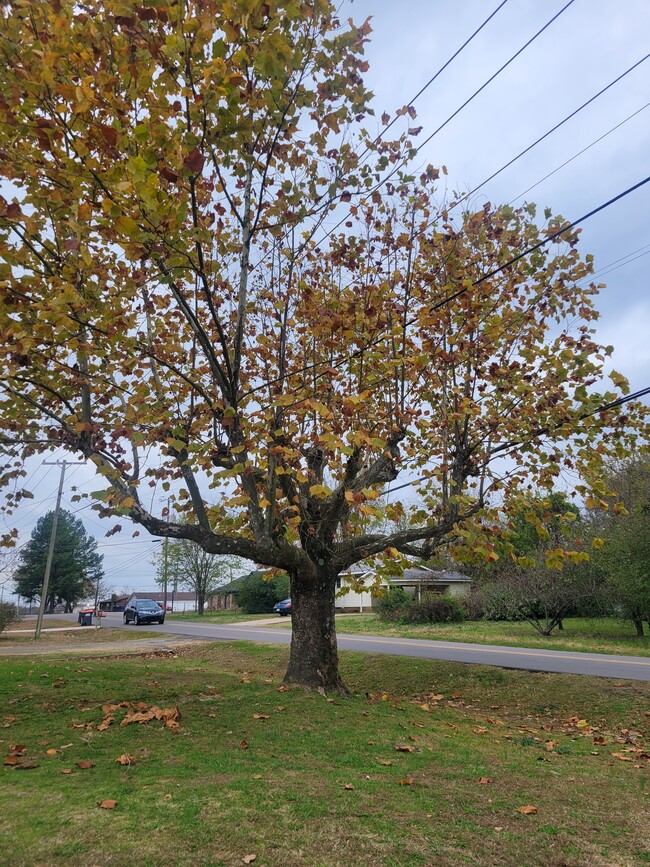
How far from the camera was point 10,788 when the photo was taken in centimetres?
410

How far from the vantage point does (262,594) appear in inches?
1740

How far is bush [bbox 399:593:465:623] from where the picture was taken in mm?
29156

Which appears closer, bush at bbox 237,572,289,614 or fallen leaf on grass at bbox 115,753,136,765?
fallen leaf on grass at bbox 115,753,136,765

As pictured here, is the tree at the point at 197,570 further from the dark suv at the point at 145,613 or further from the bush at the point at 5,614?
the bush at the point at 5,614

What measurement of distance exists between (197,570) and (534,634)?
1428 inches

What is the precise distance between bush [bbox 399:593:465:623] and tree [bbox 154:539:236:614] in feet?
87.9

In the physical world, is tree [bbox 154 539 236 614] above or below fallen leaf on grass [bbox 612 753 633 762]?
above

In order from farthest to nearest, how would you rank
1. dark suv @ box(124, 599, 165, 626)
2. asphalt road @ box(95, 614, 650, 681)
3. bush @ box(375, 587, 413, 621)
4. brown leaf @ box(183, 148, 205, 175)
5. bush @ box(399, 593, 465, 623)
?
1. dark suv @ box(124, 599, 165, 626)
2. bush @ box(375, 587, 413, 621)
3. bush @ box(399, 593, 465, 623)
4. asphalt road @ box(95, 614, 650, 681)
5. brown leaf @ box(183, 148, 205, 175)

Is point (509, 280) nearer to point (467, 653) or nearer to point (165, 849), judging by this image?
point (165, 849)

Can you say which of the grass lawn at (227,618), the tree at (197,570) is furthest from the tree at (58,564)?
the grass lawn at (227,618)

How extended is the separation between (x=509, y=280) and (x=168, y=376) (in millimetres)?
5346

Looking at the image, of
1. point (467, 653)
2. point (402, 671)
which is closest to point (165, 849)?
point (402, 671)

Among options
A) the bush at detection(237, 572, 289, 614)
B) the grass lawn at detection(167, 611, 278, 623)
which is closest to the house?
the bush at detection(237, 572, 289, 614)

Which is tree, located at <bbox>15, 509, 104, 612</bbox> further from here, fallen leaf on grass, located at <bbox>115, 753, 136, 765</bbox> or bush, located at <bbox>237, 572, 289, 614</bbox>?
fallen leaf on grass, located at <bbox>115, 753, 136, 765</bbox>
